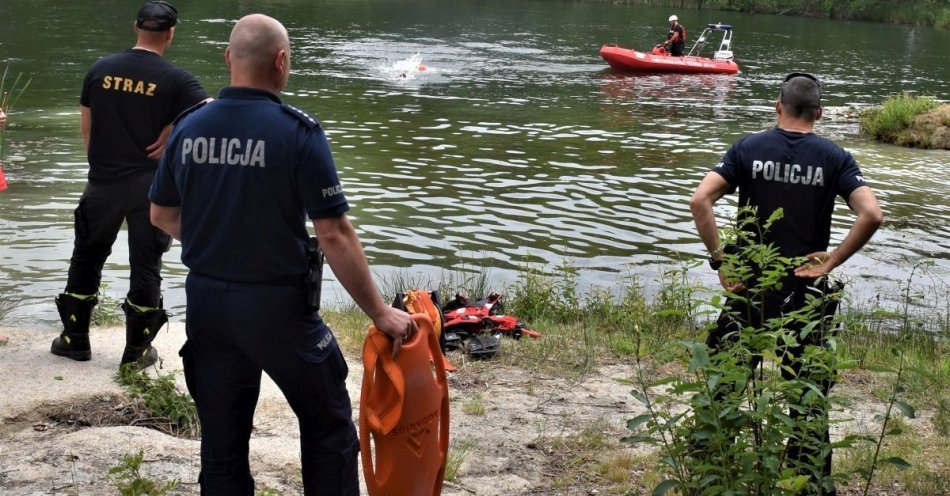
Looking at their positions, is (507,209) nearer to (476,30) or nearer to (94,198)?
(94,198)

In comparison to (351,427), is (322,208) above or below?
above

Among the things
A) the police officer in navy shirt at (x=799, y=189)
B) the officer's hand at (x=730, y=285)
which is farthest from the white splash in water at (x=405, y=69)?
the officer's hand at (x=730, y=285)

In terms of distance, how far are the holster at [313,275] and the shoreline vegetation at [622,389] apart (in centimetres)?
78

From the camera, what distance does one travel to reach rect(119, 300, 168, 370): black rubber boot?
5.95 metres

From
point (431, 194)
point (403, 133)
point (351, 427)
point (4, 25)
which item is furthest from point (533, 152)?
point (4, 25)

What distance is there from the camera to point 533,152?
682 inches

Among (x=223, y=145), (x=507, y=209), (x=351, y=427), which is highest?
(x=223, y=145)

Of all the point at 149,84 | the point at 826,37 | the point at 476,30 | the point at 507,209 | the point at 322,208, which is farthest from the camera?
the point at 826,37

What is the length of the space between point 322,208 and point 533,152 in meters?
14.0

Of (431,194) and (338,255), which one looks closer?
(338,255)

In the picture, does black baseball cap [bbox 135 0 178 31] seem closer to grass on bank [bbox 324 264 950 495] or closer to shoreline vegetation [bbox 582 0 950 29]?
grass on bank [bbox 324 264 950 495]

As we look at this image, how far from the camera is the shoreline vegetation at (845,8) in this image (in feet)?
179

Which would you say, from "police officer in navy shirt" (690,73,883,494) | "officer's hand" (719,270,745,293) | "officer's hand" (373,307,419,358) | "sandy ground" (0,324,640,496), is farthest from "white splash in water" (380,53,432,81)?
"officer's hand" (373,307,419,358)

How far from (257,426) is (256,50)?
2423 mm
